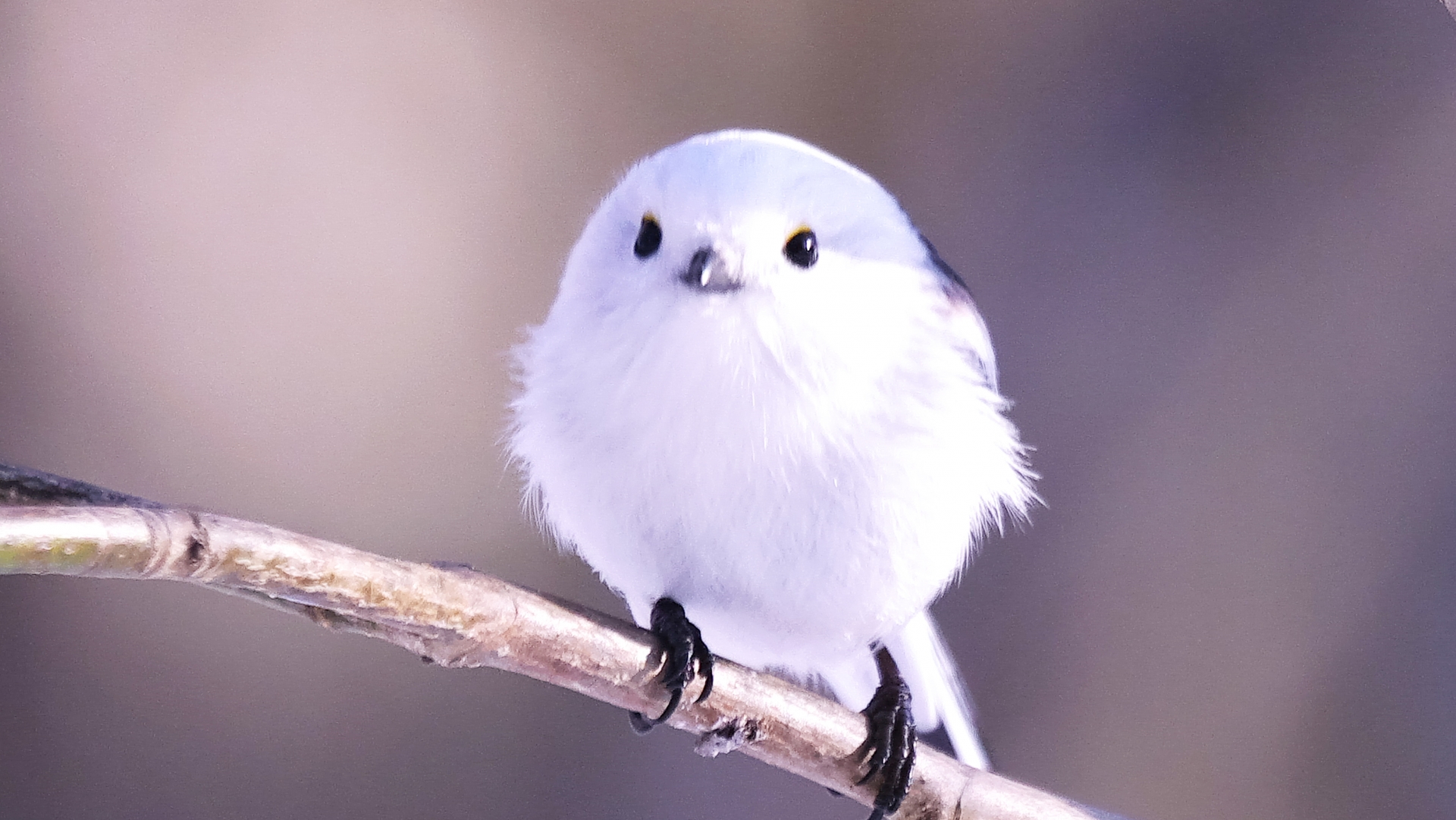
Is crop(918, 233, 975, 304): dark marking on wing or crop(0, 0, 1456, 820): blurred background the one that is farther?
crop(0, 0, 1456, 820): blurred background

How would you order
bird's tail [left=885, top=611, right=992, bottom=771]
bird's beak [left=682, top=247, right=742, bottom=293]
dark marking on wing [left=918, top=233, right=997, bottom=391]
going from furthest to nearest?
bird's tail [left=885, top=611, right=992, bottom=771], dark marking on wing [left=918, top=233, right=997, bottom=391], bird's beak [left=682, top=247, right=742, bottom=293]

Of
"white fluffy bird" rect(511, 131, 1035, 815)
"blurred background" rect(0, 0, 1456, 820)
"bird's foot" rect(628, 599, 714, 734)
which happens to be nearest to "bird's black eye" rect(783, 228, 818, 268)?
"white fluffy bird" rect(511, 131, 1035, 815)

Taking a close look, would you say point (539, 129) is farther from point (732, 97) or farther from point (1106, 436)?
point (1106, 436)

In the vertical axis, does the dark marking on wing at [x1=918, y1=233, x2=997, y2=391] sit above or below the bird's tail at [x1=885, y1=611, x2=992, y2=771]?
above

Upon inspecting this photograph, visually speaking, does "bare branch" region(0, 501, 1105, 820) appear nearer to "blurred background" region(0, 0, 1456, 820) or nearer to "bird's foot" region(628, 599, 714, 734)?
"bird's foot" region(628, 599, 714, 734)

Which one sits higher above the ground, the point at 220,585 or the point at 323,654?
the point at 220,585

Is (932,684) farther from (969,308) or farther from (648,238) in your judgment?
(648,238)

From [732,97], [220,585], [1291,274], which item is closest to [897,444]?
[220,585]
